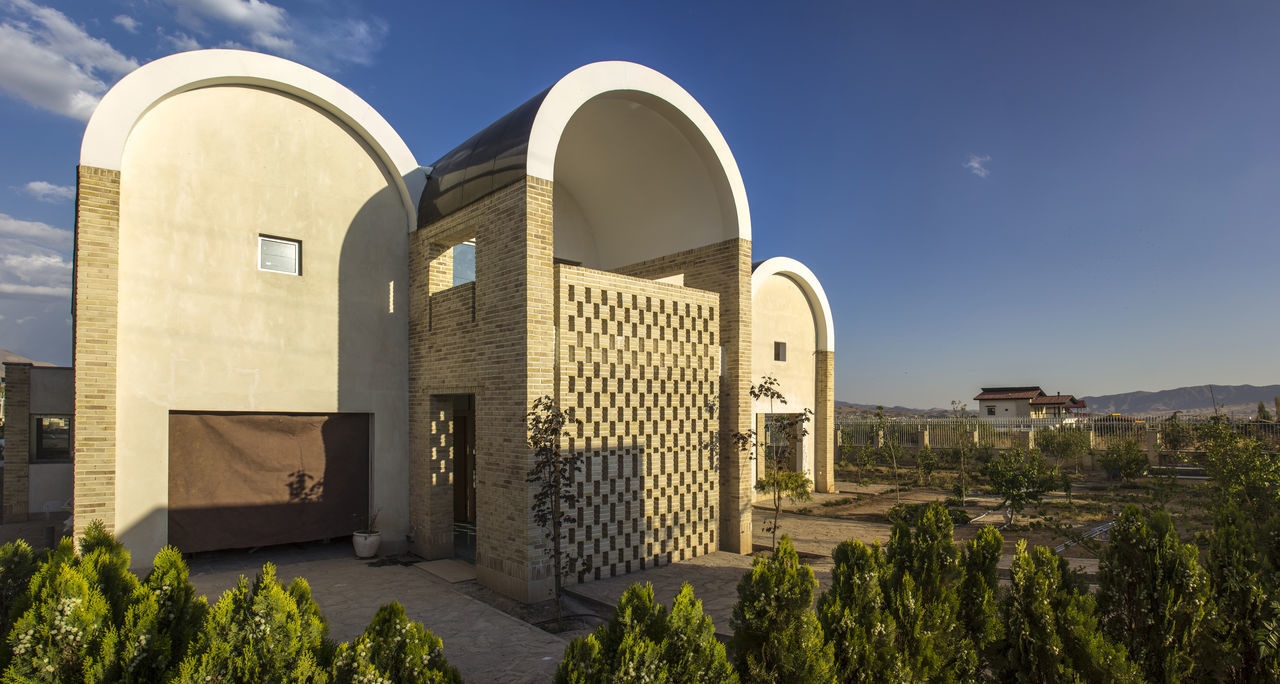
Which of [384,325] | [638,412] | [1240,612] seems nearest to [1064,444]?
[638,412]

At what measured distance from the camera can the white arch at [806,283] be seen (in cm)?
1822

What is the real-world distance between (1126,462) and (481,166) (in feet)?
68.9

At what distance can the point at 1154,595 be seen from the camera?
466 cm

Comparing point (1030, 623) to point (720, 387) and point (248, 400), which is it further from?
point (248, 400)

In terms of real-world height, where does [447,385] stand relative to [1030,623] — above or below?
above

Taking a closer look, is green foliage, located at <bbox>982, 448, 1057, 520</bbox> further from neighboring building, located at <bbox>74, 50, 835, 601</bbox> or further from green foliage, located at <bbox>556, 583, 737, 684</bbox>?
green foliage, located at <bbox>556, 583, 737, 684</bbox>

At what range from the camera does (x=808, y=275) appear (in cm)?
1948

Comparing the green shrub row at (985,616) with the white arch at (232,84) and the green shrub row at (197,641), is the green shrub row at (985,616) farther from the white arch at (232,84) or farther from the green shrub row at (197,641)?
the white arch at (232,84)

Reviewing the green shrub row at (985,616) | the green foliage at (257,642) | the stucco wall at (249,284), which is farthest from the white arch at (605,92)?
the green shrub row at (985,616)

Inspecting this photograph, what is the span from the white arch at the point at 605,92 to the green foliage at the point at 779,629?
592 cm

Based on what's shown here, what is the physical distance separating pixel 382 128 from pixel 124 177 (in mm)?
3638

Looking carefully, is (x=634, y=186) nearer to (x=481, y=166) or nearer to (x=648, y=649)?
(x=481, y=166)

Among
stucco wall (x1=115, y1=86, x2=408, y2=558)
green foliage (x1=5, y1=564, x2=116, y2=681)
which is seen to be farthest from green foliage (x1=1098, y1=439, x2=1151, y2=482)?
green foliage (x1=5, y1=564, x2=116, y2=681)

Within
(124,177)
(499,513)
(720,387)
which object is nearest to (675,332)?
(720,387)
